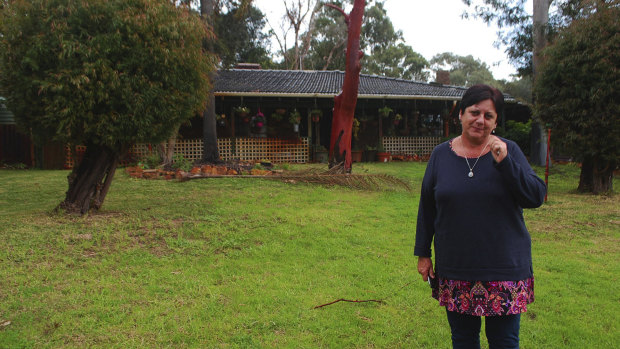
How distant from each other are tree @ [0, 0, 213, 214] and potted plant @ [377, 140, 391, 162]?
1306cm

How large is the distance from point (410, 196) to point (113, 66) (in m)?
5.95

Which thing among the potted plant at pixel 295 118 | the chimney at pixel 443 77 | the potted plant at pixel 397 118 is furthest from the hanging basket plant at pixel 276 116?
the chimney at pixel 443 77

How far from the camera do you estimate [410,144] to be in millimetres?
19078

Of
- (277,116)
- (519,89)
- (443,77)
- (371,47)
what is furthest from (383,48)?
(277,116)

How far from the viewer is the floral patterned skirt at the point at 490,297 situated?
1.93 metres

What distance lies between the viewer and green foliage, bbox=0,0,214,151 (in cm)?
534

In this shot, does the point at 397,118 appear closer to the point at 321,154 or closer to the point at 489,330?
the point at 321,154

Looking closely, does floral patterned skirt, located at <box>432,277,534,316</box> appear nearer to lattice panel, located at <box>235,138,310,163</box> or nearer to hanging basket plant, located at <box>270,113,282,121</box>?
lattice panel, located at <box>235,138,310,163</box>

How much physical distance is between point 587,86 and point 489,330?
8198mm

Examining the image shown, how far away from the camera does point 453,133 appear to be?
794 inches

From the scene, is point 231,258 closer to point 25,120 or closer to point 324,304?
point 324,304

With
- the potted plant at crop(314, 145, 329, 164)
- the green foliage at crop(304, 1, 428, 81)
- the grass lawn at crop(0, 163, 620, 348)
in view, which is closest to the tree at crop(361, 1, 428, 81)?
the green foliage at crop(304, 1, 428, 81)

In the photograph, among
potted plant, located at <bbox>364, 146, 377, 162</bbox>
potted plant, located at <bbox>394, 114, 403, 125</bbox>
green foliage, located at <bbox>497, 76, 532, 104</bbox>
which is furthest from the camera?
green foliage, located at <bbox>497, 76, 532, 104</bbox>

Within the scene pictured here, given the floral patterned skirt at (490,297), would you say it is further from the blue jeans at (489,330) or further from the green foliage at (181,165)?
the green foliage at (181,165)
